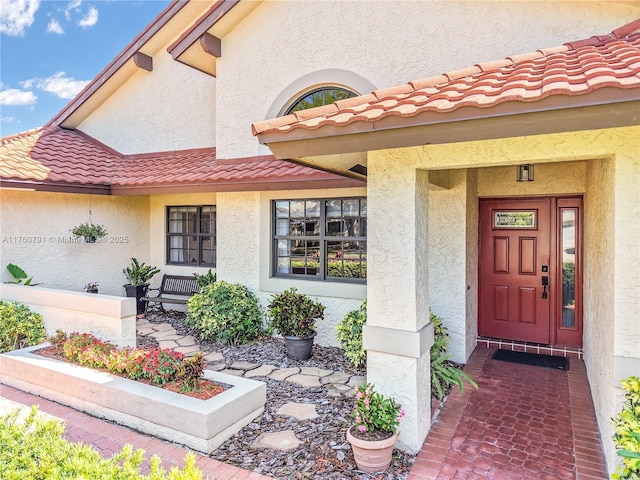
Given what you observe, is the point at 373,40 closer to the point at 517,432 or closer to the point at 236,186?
the point at 236,186

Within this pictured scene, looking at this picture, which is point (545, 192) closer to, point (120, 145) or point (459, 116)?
point (459, 116)

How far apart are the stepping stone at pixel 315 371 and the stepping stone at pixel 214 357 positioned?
1.78 m

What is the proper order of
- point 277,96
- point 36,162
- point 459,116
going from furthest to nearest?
point 36,162 → point 277,96 → point 459,116

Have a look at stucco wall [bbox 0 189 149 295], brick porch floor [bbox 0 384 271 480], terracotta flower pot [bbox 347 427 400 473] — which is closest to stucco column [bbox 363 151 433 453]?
terracotta flower pot [bbox 347 427 400 473]

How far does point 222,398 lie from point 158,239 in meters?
8.94

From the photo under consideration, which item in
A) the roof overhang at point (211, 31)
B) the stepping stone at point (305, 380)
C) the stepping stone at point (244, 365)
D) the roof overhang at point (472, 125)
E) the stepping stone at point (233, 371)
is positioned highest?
the roof overhang at point (211, 31)

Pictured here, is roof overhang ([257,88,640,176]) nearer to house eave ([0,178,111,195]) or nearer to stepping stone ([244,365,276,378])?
stepping stone ([244,365,276,378])

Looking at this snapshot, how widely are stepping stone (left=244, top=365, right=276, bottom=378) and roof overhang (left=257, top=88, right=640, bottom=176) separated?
444 cm

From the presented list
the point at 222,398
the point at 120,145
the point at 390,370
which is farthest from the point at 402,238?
the point at 120,145

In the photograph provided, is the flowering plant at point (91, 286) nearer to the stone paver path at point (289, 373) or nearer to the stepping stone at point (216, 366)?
the stone paver path at point (289, 373)

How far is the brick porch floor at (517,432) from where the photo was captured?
4754 millimetres

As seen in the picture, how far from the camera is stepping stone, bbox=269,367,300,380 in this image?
7.54m

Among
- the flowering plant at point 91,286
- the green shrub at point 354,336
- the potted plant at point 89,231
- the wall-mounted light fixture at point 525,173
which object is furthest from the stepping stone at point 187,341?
the wall-mounted light fixture at point 525,173

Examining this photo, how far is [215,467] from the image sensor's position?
467cm
